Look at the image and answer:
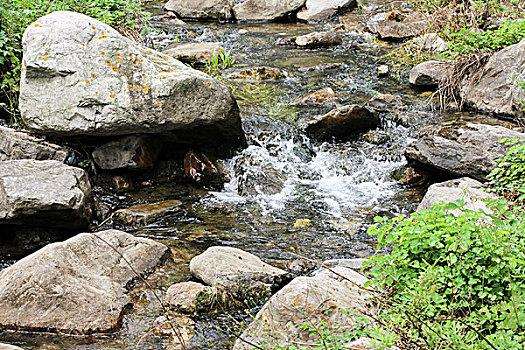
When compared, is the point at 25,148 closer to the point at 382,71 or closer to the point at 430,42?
the point at 382,71

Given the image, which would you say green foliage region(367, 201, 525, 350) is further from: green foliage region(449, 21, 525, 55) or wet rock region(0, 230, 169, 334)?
green foliage region(449, 21, 525, 55)

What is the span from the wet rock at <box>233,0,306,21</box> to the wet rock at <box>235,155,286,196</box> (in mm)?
8508

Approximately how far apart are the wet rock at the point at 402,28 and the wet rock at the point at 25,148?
28.2ft

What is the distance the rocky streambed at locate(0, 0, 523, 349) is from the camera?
385 cm

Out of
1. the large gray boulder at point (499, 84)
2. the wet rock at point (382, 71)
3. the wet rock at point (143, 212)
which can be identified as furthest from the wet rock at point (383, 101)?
the wet rock at point (143, 212)

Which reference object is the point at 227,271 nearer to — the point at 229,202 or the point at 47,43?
the point at 229,202

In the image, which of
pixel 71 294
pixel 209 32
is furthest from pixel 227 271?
pixel 209 32

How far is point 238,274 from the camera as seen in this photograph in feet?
14.1

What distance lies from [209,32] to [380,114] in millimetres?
6780

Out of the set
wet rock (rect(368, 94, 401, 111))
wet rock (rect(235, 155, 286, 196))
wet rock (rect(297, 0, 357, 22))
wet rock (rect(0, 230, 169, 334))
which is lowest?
wet rock (rect(235, 155, 286, 196))

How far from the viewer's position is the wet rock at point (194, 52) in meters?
10.3

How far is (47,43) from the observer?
6113mm

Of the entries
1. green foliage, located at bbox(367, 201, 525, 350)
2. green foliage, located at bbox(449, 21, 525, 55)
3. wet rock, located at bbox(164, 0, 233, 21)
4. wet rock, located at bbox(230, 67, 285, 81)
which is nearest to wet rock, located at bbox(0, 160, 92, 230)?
green foliage, located at bbox(367, 201, 525, 350)

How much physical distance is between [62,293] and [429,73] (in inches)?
297
